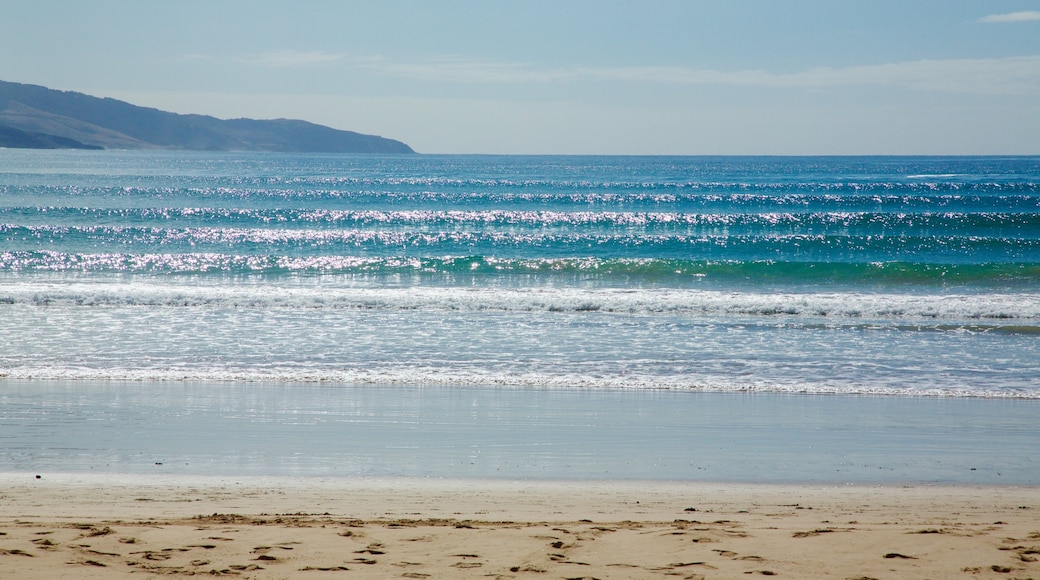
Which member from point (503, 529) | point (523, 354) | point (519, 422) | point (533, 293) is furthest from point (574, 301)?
point (503, 529)

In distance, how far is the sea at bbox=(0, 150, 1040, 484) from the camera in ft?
23.9

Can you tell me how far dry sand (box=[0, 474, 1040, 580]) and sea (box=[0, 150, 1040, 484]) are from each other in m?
0.48

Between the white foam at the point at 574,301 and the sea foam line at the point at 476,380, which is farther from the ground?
the white foam at the point at 574,301

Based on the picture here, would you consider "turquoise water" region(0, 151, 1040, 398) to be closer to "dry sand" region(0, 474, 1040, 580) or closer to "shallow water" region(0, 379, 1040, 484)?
"shallow water" region(0, 379, 1040, 484)

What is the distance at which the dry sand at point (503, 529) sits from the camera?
4.38m

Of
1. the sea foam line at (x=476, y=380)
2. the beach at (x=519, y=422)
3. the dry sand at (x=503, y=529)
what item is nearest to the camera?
the dry sand at (x=503, y=529)

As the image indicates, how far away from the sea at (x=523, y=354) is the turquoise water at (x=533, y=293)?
10cm

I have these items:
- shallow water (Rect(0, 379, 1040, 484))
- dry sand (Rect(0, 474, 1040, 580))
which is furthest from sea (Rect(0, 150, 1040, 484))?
dry sand (Rect(0, 474, 1040, 580))

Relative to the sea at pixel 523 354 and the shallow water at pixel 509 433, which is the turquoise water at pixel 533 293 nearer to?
the sea at pixel 523 354

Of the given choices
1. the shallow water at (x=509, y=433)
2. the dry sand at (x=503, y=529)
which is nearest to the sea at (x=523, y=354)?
the shallow water at (x=509, y=433)

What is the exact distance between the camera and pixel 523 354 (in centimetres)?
1202

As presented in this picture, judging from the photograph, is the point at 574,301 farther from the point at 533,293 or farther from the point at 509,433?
the point at 509,433

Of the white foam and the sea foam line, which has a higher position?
the white foam

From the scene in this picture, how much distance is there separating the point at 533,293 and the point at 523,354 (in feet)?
23.9
